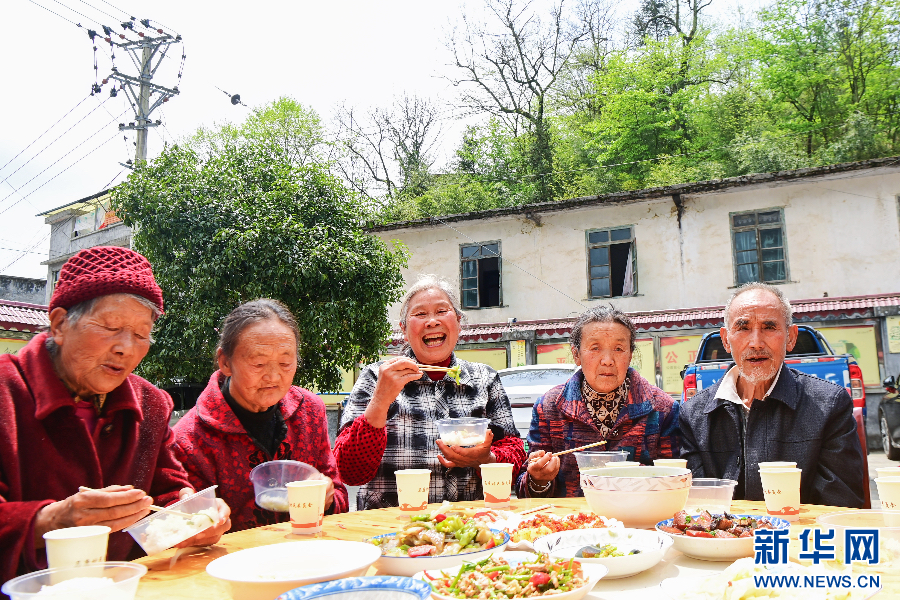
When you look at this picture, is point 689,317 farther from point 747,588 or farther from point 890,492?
point 747,588

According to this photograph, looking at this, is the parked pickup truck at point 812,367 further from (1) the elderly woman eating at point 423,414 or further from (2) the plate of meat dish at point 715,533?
(2) the plate of meat dish at point 715,533

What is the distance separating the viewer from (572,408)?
3.68 meters

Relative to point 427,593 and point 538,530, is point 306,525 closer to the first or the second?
point 538,530

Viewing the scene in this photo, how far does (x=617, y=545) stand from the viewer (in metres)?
1.87

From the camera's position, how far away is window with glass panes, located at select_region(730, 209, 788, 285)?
15.8 meters

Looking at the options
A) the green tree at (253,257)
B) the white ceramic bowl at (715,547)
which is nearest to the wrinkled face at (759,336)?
the white ceramic bowl at (715,547)

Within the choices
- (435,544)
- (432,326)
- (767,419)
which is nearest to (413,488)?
(435,544)

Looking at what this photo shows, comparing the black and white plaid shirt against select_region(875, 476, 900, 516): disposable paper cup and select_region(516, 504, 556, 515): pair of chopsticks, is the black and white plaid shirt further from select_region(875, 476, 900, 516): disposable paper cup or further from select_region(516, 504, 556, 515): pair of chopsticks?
select_region(875, 476, 900, 516): disposable paper cup

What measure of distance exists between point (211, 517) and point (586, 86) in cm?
3404

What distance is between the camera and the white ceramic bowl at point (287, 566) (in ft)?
4.80

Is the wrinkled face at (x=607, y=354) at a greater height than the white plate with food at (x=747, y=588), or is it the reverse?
the wrinkled face at (x=607, y=354)

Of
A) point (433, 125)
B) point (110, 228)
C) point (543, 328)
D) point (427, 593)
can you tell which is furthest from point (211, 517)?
point (433, 125)

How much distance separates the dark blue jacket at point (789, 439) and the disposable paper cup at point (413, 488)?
1692 mm

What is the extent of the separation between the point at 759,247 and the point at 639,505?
15622mm
